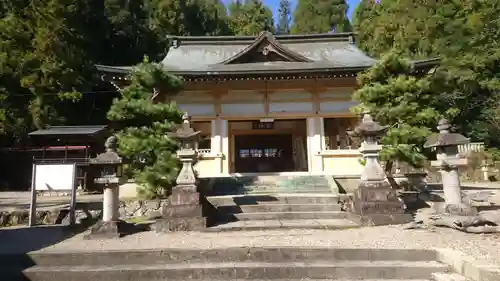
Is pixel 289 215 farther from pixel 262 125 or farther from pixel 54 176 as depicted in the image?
pixel 262 125

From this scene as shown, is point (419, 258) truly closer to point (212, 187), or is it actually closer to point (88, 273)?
point (88, 273)

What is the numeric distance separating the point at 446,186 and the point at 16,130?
21.8 metres

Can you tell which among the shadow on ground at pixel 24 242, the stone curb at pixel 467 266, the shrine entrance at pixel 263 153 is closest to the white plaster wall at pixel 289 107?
the shrine entrance at pixel 263 153

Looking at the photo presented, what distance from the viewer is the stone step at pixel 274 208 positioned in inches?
355

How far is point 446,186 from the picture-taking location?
789 centimetres

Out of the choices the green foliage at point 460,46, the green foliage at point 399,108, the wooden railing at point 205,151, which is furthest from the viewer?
the green foliage at point 460,46

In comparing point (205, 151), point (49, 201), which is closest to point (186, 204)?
point (205, 151)

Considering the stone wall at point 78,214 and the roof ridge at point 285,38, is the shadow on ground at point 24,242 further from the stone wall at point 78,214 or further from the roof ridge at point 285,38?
the roof ridge at point 285,38

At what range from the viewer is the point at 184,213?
765 cm

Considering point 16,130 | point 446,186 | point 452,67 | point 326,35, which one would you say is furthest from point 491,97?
point 16,130

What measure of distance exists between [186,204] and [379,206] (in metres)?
4.50

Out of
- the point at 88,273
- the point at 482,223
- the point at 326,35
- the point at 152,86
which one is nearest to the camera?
the point at 88,273

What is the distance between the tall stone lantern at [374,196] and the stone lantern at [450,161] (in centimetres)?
109

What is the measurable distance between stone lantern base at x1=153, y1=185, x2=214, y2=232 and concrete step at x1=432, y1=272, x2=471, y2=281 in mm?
4613
